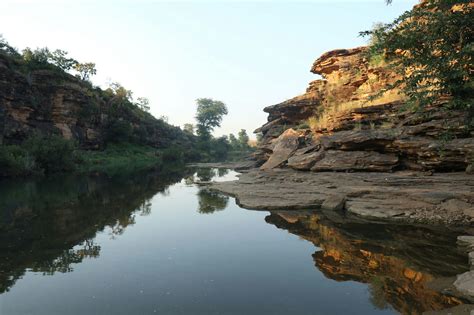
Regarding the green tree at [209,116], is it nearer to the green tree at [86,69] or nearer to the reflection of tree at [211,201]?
the green tree at [86,69]

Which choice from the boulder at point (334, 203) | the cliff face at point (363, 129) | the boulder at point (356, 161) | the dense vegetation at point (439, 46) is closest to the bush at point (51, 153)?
the cliff face at point (363, 129)

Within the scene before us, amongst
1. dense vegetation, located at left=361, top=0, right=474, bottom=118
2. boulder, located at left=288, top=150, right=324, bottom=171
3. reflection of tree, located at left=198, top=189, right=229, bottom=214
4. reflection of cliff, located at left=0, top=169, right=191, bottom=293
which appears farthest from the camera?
boulder, located at left=288, top=150, right=324, bottom=171

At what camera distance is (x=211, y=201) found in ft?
54.3

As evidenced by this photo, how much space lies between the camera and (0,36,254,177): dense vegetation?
28.3 m

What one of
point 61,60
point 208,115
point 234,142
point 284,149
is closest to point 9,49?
point 61,60

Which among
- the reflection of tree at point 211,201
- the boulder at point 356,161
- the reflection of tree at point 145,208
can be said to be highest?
the boulder at point 356,161

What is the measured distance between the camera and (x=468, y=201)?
33.6 ft

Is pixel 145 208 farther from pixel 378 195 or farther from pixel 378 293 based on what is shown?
pixel 378 293

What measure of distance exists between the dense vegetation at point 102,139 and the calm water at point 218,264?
56.5ft

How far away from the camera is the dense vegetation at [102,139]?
93.0ft

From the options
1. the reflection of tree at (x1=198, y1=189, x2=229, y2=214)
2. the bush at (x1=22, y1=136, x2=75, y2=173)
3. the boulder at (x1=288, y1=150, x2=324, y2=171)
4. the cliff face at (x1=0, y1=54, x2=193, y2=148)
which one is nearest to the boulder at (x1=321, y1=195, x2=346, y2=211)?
the reflection of tree at (x1=198, y1=189, x2=229, y2=214)

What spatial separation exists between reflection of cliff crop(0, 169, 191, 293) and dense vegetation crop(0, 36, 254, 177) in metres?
7.24

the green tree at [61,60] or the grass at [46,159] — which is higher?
the green tree at [61,60]

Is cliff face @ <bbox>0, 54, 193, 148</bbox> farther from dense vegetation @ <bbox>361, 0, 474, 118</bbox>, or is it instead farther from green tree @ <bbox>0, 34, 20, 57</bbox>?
dense vegetation @ <bbox>361, 0, 474, 118</bbox>
